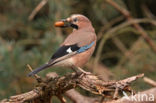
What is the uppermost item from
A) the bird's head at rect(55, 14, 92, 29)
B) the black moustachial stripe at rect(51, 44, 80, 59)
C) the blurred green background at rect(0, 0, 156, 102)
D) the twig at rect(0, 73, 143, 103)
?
the blurred green background at rect(0, 0, 156, 102)

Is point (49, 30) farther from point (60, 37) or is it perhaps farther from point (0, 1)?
point (0, 1)

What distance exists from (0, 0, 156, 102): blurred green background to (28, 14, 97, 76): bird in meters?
0.67

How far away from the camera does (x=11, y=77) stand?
15.5 feet

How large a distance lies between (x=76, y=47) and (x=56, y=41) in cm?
126

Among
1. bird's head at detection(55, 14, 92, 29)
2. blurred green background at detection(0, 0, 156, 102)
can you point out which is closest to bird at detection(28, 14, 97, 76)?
bird's head at detection(55, 14, 92, 29)

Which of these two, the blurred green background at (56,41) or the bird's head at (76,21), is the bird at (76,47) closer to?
the bird's head at (76,21)

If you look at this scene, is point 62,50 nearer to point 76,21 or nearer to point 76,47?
point 76,47

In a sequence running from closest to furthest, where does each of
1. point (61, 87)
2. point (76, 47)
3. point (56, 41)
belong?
1. point (61, 87)
2. point (76, 47)
3. point (56, 41)

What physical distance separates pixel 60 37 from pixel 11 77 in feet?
2.60

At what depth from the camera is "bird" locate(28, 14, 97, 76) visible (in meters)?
3.42

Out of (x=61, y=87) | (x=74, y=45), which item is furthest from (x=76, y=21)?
(x=61, y=87)

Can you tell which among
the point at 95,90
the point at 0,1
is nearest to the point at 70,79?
Answer: the point at 95,90

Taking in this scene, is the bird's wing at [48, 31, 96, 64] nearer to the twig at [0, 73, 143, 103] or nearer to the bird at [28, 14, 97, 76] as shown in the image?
the bird at [28, 14, 97, 76]

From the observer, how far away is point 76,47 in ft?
12.0
